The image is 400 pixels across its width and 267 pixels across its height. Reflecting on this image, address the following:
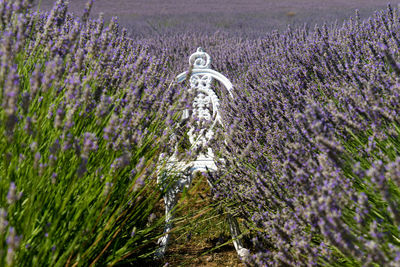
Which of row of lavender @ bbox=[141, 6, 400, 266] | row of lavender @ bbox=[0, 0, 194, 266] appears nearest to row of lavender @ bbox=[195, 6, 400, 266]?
row of lavender @ bbox=[141, 6, 400, 266]

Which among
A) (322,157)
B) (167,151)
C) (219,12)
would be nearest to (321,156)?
(322,157)

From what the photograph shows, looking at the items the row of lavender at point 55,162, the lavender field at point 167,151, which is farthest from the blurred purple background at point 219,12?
the row of lavender at point 55,162

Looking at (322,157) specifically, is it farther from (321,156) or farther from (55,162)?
(55,162)

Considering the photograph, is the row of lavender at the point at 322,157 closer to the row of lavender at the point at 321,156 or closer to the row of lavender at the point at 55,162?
the row of lavender at the point at 321,156

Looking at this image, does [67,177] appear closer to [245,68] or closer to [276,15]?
[245,68]

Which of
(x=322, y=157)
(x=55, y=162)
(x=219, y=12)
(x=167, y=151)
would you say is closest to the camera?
(x=55, y=162)

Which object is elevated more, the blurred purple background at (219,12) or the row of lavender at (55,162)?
the blurred purple background at (219,12)

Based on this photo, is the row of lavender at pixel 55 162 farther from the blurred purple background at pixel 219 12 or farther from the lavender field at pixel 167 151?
the blurred purple background at pixel 219 12

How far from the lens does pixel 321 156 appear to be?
1.35 metres

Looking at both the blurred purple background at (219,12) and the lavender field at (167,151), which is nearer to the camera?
the lavender field at (167,151)

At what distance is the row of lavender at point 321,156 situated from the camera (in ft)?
3.40

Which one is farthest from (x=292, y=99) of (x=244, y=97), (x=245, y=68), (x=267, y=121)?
(x=245, y=68)

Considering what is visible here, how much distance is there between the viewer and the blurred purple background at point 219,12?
383 inches

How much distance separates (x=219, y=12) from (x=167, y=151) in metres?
11.4
